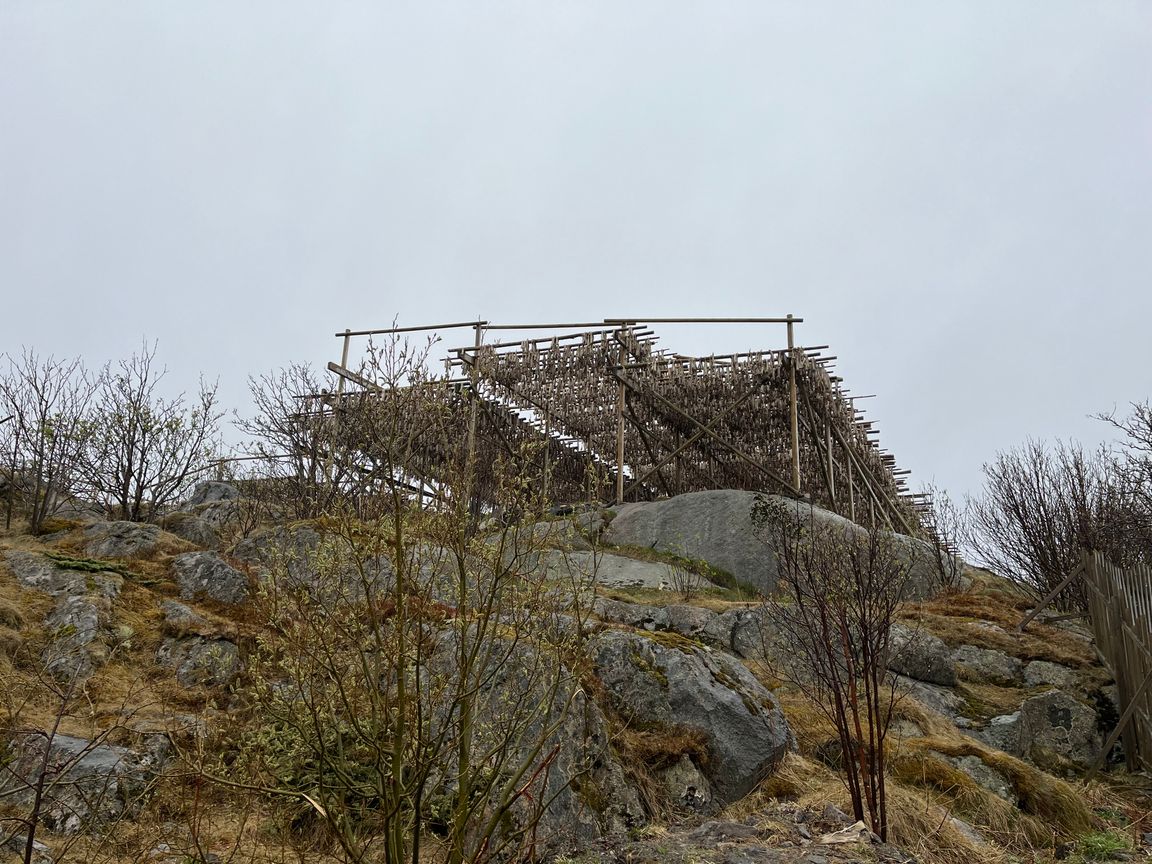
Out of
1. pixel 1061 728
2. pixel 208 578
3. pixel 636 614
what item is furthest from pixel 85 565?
pixel 1061 728

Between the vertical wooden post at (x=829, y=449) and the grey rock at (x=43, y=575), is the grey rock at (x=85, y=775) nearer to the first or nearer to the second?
the grey rock at (x=43, y=575)

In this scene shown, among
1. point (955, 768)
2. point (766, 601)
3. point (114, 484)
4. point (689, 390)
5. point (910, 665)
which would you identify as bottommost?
point (955, 768)

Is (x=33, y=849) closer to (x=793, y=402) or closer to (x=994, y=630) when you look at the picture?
(x=994, y=630)

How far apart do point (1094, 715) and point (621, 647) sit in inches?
266

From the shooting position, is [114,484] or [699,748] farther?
[114,484]

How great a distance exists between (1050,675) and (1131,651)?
1491mm

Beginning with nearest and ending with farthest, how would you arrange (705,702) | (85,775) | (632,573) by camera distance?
(85,775) → (705,702) → (632,573)

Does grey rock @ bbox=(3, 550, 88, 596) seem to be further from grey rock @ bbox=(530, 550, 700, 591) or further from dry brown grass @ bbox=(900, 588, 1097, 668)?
dry brown grass @ bbox=(900, 588, 1097, 668)

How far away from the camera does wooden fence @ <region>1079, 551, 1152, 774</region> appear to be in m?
8.72

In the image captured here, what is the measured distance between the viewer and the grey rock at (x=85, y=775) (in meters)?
4.79

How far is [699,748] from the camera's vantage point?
6.27 metres

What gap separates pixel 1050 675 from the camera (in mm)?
10516

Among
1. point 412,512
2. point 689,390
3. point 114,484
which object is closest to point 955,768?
point 412,512

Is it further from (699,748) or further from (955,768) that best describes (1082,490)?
(699,748)
